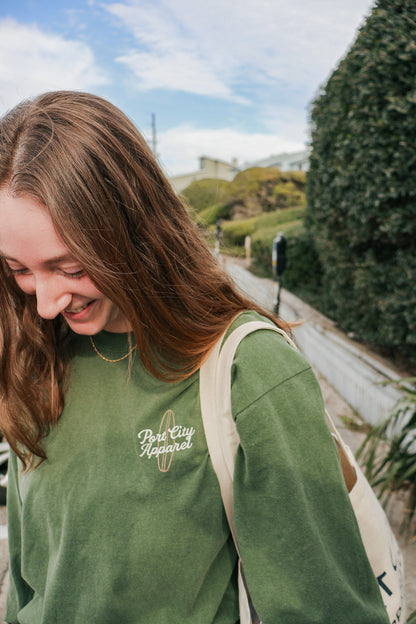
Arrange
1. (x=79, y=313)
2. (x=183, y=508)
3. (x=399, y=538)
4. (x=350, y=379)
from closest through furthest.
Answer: (x=183, y=508), (x=79, y=313), (x=399, y=538), (x=350, y=379)

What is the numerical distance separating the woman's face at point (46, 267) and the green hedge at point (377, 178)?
344cm

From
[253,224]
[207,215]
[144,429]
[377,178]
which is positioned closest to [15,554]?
[144,429]

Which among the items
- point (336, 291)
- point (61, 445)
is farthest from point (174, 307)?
point (336, 291)

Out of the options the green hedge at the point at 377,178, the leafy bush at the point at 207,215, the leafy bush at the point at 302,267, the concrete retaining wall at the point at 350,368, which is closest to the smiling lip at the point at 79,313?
the leafy bush at the point at 207,215

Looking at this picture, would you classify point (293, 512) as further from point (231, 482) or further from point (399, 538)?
point (399, 538)

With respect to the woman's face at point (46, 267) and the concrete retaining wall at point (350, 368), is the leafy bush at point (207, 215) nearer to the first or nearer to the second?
the woman's face at point (46, 267)

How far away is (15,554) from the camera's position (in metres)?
1.36

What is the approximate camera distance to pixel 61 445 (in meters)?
1.18

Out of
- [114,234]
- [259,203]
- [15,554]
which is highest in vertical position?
[259,203]

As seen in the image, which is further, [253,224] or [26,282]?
[253,224]

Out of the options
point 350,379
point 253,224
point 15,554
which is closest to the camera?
point 15,554

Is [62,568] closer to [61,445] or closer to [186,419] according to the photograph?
[61,445]

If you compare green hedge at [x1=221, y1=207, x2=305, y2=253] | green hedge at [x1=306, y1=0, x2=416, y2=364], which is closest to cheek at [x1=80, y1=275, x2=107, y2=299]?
green hedge at [x1=306, y1=0, x2=416, y2=364]

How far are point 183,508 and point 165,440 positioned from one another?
145mm
